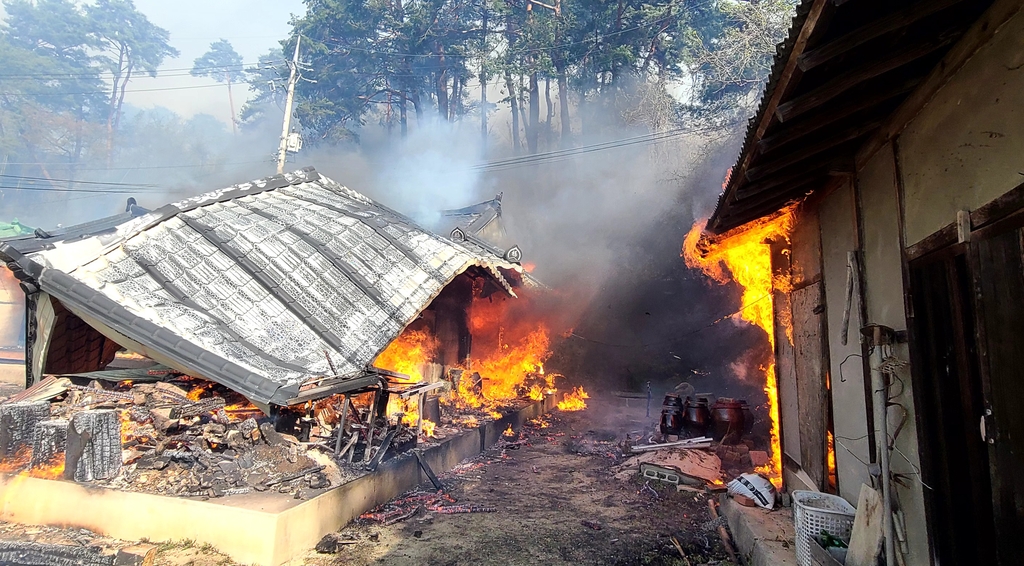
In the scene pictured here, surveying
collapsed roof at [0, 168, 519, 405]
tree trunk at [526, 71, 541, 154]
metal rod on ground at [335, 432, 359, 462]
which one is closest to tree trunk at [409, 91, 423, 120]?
tree trunk at [526, 71, 541, 154]

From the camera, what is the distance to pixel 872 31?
2.94 m

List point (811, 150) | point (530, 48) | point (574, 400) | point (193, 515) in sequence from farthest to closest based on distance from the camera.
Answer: point (530, 48), point (574, 400), point (193, 515), point (811, 150)

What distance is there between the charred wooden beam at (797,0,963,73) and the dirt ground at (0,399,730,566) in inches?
208

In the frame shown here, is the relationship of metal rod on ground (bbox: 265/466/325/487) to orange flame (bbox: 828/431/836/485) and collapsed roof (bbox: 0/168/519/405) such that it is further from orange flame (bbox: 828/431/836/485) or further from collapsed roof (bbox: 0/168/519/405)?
orange flame (bbox: 828/431/836/485)

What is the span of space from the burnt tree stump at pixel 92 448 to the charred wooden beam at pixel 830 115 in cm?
774

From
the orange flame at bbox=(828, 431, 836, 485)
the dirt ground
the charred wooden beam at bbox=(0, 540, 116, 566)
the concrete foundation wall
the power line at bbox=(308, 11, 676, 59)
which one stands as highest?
the power line at bbox=(308, 11, 676, 59)

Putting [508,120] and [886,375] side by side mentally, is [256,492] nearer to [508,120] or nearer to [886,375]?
[886,375]

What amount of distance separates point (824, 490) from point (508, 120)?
38728mm

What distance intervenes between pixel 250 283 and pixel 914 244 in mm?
8721

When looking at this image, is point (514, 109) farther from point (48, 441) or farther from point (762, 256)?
point (48, 441)

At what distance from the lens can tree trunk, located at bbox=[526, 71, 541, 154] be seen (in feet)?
105

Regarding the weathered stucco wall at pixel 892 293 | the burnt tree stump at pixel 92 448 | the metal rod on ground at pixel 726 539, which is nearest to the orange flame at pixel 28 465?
the burnt tree stump at pixel 92 448

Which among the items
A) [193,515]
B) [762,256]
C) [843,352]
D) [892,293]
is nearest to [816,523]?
[843,352]

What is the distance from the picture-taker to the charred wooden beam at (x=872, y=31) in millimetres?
2834
